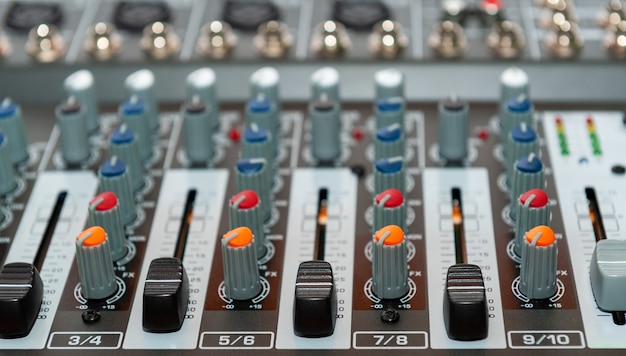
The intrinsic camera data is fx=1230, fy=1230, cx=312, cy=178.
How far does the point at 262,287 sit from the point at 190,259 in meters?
0.25

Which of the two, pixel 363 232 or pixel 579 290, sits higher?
pixel 363 232

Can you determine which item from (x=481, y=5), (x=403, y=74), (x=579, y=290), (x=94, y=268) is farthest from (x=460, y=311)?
(x=481, y=5)

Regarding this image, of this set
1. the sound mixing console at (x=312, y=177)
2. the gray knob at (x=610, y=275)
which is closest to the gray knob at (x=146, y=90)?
the sound mixing console at (x=312, y=177)

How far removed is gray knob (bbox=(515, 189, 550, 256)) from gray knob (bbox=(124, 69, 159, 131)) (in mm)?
1296

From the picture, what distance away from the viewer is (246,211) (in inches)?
131

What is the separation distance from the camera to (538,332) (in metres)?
3.10

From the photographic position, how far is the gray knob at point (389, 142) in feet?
11.9

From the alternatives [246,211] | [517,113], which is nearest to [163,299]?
[246,211]

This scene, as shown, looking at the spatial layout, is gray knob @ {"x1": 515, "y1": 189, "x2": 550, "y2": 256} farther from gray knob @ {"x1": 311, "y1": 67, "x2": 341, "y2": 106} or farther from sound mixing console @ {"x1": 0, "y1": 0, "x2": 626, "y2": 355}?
gray knob @ {"x1": 311, "y1": 67, "x2": 341, "y2": 106}

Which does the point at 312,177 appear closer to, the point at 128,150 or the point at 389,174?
the point at 389,174

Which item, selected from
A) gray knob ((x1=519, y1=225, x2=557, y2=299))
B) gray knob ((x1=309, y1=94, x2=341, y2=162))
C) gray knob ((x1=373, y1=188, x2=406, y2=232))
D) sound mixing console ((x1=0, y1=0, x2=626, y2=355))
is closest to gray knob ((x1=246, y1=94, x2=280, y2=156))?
sound mixing console ((x1=0, y1=0, x2=626, y2=355))

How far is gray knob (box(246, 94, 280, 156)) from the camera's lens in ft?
12.5

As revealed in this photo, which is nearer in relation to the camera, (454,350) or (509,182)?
(454,350)

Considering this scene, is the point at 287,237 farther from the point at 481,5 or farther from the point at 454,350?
the point at 481,5
